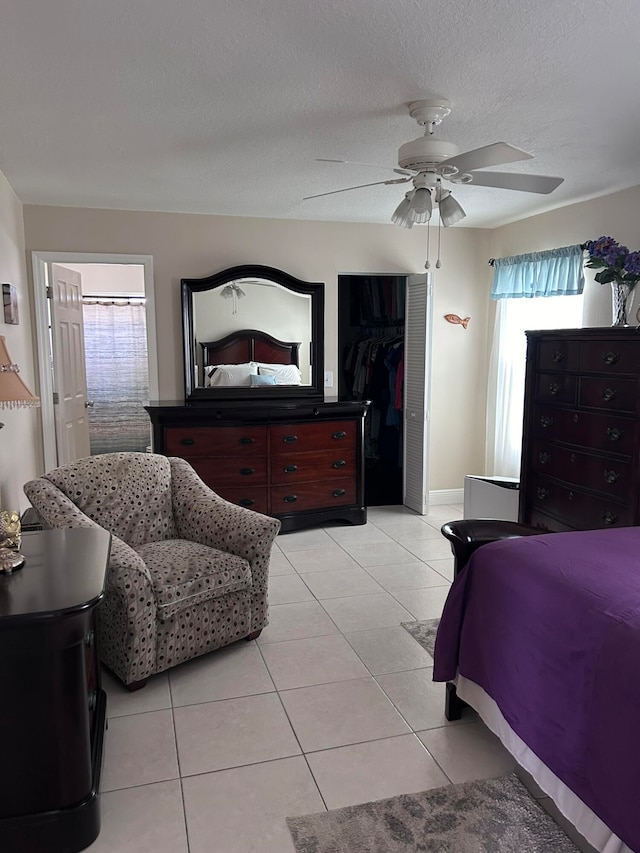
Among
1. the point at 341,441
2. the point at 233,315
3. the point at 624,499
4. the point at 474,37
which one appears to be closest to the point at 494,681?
the point at 624,499

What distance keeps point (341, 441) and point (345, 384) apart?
74cm

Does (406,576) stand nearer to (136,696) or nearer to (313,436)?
(313,436)

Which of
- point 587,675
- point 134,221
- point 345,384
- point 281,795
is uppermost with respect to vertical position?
point 134,221

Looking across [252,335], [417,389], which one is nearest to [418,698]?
[417,389]

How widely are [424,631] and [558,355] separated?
1.73m

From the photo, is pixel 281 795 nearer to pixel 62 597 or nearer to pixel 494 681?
pixel 494 681

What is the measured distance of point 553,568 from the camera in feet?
6.28

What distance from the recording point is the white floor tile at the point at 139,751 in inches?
81.8

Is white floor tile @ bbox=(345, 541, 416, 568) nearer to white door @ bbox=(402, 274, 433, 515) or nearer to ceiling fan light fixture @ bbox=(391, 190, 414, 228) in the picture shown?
white door @ bbox=(402, 274, 433, 515)

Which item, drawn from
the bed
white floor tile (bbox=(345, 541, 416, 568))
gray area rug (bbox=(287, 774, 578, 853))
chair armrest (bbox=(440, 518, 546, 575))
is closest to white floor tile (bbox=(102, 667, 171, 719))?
gray area rug (bbox=(287, 774, 578, 853))

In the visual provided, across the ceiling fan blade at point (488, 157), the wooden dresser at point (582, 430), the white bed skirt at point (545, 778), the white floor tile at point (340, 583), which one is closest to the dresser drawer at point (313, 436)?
the white floor tile at point (340, 583)

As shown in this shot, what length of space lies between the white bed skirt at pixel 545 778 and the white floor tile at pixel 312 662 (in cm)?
61

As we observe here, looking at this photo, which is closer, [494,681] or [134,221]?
[494,681]

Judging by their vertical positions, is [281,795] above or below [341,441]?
below
